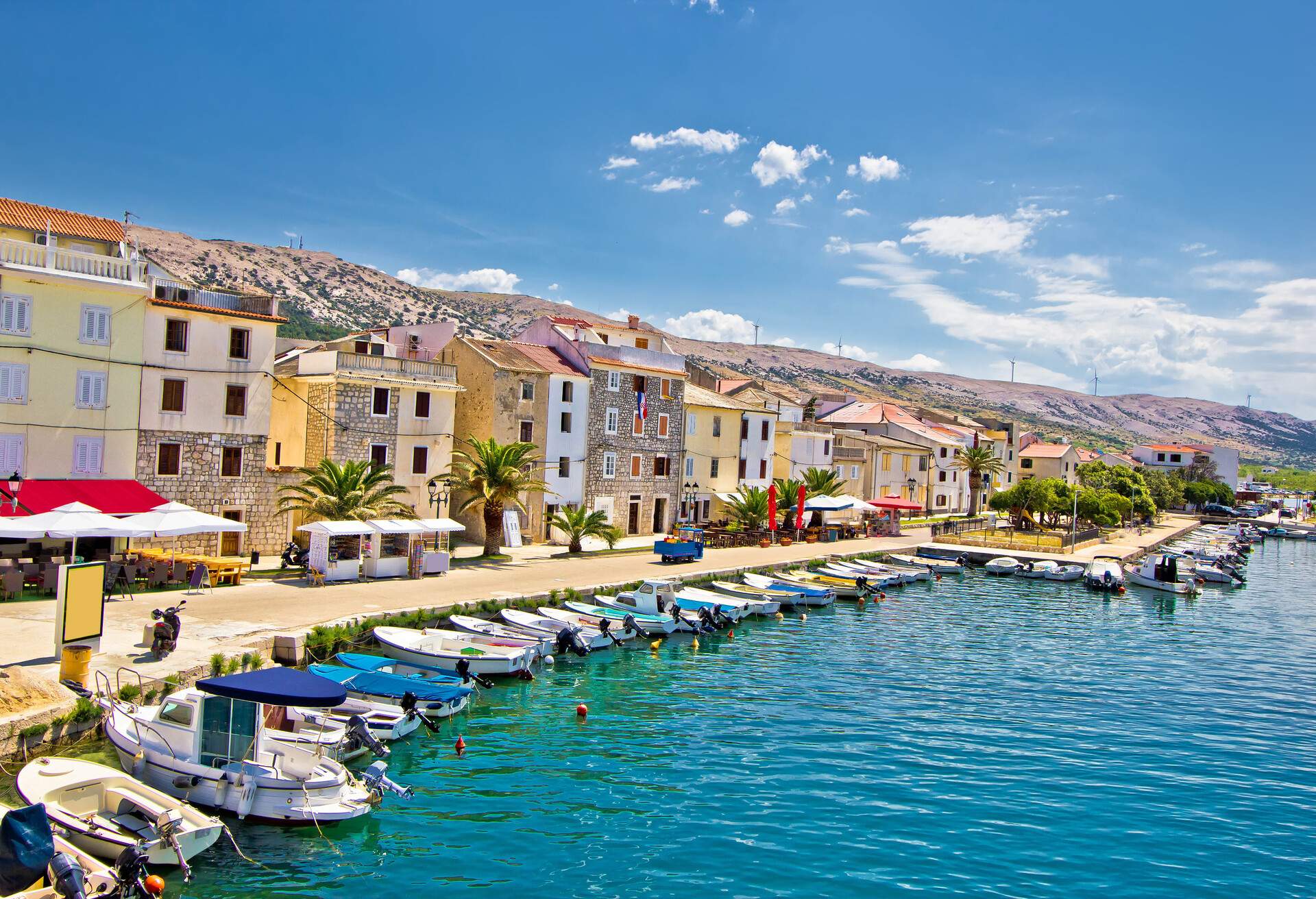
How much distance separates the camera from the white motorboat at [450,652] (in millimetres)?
27156

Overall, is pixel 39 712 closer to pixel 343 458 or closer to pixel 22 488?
pixel 22 488

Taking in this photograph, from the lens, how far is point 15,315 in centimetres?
3322

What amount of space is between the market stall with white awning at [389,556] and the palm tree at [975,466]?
66.8m

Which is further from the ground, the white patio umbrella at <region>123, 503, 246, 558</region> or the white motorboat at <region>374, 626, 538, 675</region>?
the white patio umbrella at <region>123, 503, 246, 558</region>

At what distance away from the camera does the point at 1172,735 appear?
2588cm

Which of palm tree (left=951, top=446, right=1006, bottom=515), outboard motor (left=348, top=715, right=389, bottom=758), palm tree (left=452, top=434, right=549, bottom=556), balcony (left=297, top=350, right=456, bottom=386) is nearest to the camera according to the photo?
outboard motor (left=348, top=715, right=389, bottom=758)

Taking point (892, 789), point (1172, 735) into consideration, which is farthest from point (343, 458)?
point (1172, 735)

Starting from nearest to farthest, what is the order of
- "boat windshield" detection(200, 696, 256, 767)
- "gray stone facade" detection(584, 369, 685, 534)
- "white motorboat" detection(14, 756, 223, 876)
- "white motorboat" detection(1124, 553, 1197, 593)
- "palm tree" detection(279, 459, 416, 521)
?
"white motorboat" detection(14, 756, 223, 876) → "boat windshield" detection(200, 696, 256, 767) → "palm tree" detection(279, 459, 416, 521) → "gray stone facade" detection(584, 369, 685, 534) → "white motorboat" detection(1124, 553, 1197, 593)

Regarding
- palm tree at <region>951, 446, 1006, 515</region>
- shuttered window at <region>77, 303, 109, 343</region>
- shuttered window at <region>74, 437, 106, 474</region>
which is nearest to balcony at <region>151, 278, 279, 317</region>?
shuttered window at <region>77, 303, 109, 343</region>

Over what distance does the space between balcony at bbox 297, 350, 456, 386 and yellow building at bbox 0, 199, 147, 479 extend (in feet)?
27.7

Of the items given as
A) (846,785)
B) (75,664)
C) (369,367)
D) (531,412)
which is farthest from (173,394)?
(846,785)

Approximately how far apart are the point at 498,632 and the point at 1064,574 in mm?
43029

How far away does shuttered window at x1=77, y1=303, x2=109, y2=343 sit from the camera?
3481 cm

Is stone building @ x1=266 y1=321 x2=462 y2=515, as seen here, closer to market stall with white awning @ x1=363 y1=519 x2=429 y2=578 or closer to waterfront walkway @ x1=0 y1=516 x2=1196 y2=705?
market stall with white awning @ x1=363 y1=519 x2=429 y2=578
